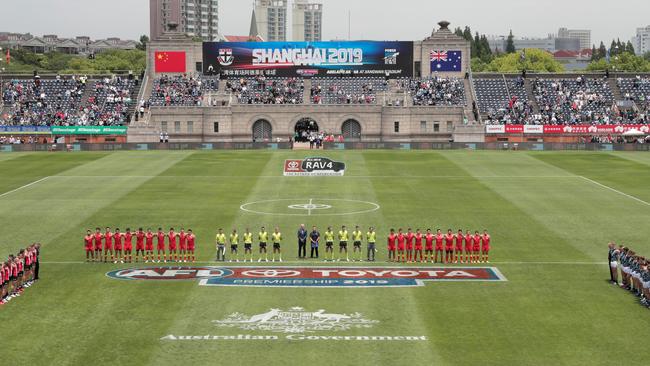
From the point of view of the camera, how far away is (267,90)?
121 meters

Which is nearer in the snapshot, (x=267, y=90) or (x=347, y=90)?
(x=267, y=90)

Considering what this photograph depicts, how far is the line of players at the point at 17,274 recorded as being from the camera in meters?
35.3

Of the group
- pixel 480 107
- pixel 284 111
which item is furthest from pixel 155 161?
pixel 480 107

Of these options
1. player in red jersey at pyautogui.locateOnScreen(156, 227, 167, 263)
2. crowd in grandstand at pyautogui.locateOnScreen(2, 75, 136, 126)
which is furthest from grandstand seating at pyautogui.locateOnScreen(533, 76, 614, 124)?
player in red jersey at pyautogui.locateOnScreen(156, 227, 167, 263)

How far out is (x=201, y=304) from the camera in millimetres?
35031

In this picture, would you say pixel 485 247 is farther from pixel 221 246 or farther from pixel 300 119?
pixel 300 119

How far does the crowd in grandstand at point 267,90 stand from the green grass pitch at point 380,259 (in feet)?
100

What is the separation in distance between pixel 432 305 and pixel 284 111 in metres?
83.0

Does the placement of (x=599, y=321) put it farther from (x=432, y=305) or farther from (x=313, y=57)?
(x=313, y=57)

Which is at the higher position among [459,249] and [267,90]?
[267,90]

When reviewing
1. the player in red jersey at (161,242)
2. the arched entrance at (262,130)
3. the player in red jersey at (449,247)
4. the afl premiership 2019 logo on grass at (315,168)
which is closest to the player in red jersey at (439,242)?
the player in red jersey at (449,247)

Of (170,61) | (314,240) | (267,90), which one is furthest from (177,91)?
(314,240)

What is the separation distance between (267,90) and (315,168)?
4675cm

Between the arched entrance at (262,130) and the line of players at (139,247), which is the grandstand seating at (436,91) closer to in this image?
the arched entrance at (262,130)
